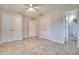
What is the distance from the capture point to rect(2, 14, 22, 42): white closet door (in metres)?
1.96

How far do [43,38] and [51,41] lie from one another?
189 millimetres

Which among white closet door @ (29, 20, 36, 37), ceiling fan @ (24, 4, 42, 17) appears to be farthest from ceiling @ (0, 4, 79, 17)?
white closet door @ (29, 20, 36, 37)

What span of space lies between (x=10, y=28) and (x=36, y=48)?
0.69 m

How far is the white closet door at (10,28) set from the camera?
1.96 metres

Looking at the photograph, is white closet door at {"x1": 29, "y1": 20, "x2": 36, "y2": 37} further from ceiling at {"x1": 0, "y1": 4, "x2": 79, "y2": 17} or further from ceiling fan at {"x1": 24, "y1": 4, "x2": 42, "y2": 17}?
ceiling at {"x1": 0, "y1": 4, "x2": 79, "y2": 17}

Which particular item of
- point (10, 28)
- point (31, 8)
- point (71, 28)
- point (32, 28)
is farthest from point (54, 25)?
point (10, 28)

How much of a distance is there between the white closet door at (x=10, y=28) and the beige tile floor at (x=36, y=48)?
0.12m

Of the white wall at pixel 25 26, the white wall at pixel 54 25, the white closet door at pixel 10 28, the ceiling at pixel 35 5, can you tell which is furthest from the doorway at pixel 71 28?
the white closet door at pixel 10 28

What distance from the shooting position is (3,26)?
6.41 feet

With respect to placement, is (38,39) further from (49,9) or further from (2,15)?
(2,15)

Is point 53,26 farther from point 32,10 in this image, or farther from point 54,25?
point 32,10

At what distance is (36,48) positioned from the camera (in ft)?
6.47

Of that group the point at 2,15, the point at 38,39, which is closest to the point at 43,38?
the point at 38,39

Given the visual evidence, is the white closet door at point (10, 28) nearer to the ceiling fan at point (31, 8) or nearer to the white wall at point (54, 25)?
the ceiling fan at point (31, 8)
